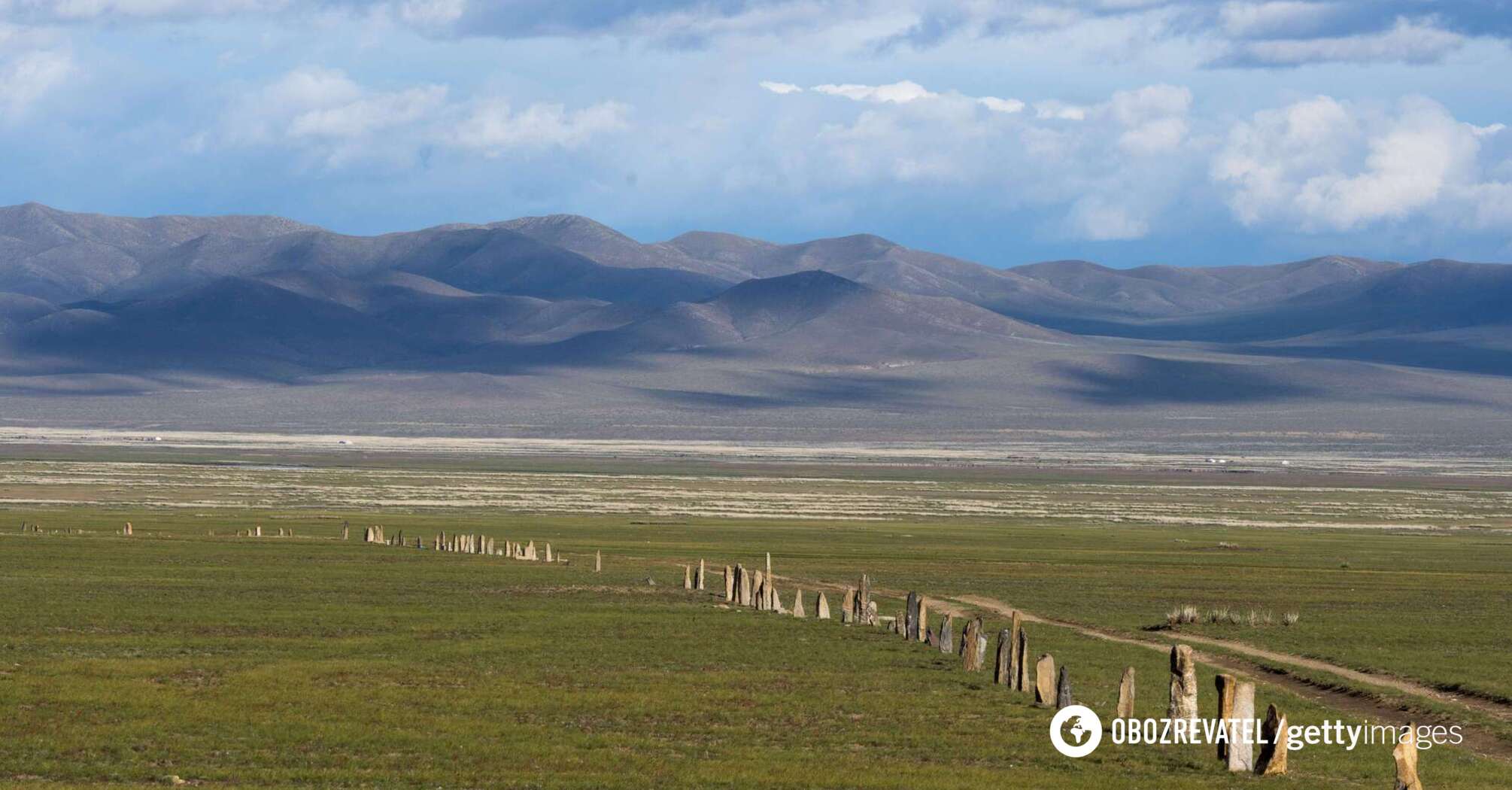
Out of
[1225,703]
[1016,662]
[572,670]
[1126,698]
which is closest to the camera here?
[1225,703]

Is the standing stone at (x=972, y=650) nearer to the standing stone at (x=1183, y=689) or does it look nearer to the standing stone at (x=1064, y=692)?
the standing stone at (x=1064, y=692)

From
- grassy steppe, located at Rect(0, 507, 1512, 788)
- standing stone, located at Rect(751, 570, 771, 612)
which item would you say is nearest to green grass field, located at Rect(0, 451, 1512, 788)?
grassy steppe, located at Rect(0, 507, 1512, 788)

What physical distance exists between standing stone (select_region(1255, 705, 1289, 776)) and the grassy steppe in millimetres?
467

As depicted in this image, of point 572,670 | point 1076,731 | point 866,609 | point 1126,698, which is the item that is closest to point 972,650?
point 1126,698

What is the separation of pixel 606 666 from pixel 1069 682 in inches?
312

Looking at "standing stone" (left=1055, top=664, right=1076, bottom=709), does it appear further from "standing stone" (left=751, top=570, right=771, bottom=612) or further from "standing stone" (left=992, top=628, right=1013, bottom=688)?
"standing stone" (left=751, top=570, right=771, bottom=612)

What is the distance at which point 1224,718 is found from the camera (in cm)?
2253

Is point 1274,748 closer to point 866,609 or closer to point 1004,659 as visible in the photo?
point 1004,659

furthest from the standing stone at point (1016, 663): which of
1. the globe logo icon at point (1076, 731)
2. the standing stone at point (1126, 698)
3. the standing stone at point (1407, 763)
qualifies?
the standing stone at point (1407, 763)

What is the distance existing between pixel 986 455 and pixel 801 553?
113814 millimetres

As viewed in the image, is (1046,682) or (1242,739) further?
(1046,682)

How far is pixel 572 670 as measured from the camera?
→ 30109mm

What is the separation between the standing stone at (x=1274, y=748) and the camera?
2169cm

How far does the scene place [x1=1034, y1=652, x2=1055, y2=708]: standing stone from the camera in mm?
26922
